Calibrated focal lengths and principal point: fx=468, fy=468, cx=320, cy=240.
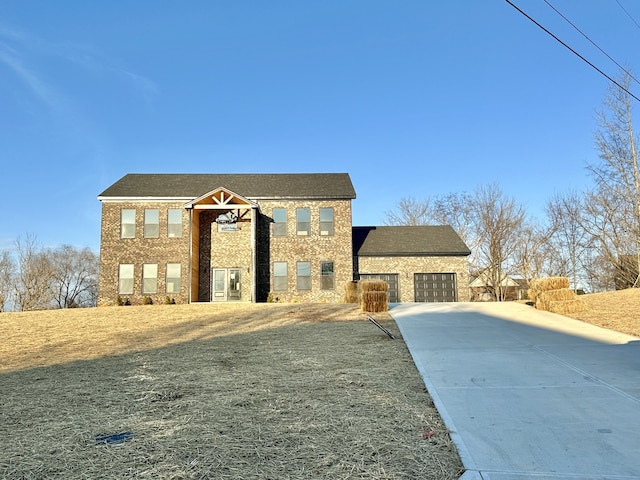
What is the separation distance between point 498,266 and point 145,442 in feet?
106

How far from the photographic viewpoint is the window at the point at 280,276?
23812 mm

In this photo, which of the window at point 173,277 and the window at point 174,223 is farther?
the window at point 174,223

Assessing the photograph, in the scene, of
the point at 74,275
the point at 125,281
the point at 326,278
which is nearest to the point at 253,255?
the point at 326,278

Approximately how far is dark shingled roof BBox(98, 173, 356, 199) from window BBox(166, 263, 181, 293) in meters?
3.58

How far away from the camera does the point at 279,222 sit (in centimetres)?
2439

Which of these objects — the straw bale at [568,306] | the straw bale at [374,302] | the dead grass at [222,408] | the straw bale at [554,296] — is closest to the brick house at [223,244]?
the straw bale at [374,302]

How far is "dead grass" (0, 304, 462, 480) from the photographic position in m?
3.76

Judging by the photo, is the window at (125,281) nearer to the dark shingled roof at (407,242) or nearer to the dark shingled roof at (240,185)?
the dark shingled roof at (240,185)

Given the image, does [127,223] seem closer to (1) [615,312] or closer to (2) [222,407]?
(2) [222,407]

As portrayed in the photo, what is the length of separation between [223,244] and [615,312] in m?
17.4

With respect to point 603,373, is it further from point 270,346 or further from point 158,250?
point 158,250

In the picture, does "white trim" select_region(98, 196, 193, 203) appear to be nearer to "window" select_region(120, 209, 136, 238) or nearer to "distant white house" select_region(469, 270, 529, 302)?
"window" select_region(120, 209, 136, 238)

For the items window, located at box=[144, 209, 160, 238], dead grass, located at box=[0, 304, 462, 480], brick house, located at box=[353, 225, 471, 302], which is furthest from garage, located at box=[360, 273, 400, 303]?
dead grass, located at box=[0, 304, 462, 480]

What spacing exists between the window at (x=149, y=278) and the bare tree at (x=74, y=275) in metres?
29.6
